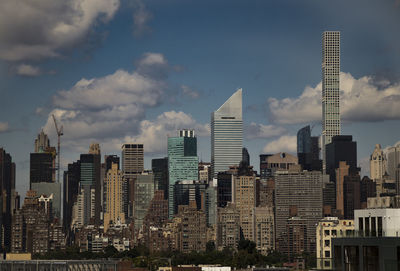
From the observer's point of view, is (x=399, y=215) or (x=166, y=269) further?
(x=166, y=269)

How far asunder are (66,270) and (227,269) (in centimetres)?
5098

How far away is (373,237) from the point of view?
117 ft

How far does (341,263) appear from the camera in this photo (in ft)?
121

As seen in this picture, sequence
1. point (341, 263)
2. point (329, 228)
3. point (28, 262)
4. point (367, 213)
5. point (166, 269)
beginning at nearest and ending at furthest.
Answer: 1. point (341, 263)
2. point (367, 213)
3. point (28, 262)
4. point (329, 228)
5. point (166, 269)

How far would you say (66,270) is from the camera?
12394 cm

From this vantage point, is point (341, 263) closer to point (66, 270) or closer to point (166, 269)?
point (66, 270)

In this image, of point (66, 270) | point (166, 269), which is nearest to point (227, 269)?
point (166, 269)

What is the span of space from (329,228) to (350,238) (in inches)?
5061

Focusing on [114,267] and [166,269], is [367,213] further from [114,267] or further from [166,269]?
[166,269]

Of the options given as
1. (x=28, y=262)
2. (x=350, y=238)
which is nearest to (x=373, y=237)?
(x=350, y=238)

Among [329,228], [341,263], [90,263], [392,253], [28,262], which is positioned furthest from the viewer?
[329,228]

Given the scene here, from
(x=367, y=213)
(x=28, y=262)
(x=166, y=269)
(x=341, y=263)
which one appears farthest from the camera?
(x=166, y=269)

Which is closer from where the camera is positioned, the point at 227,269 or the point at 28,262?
the point at 28,262

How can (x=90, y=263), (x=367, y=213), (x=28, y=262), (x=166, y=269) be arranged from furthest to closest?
(x=166, y=269)
(x=90, y=263)
(x=28, y=262)
(x=367, y=213)
